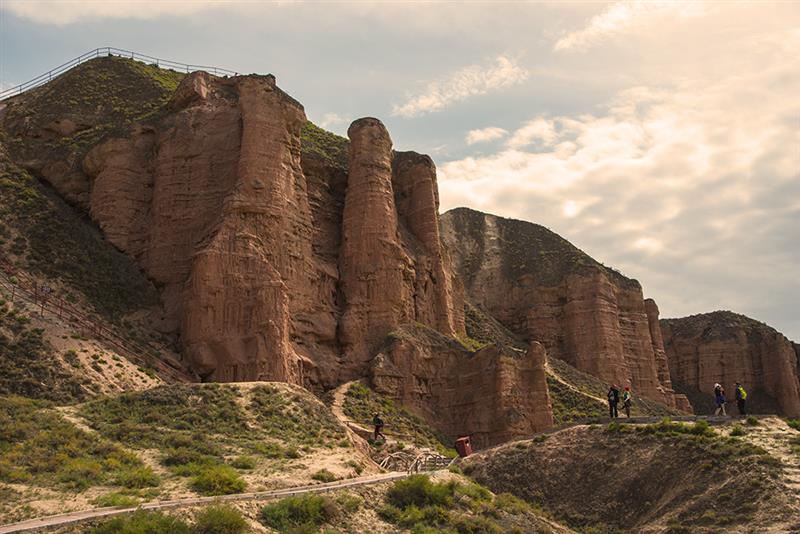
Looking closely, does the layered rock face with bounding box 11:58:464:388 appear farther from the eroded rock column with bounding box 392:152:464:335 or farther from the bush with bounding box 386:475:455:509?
the bush with bounding box 386:475:455:509

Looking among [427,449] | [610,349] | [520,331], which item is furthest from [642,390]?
[427,449]

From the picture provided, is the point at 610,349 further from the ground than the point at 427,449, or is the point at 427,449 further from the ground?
the point at 610,349

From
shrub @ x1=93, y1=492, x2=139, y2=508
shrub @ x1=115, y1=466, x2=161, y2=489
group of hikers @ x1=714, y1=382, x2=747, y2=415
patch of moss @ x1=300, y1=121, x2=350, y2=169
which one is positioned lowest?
shrub @ x1=93, y1=492, x2=139, y2=508

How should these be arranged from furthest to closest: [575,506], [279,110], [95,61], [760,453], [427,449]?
[95,61] < [279,110] < [427,449] < [575,506] < [760,453]

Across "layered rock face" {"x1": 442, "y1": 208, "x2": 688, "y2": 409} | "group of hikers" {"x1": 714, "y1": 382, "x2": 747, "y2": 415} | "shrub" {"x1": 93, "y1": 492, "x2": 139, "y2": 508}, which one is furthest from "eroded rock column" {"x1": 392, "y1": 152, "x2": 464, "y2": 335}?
"shrub" {"x1": 93, "y1": 492, "x2": 139, "y2": 508}

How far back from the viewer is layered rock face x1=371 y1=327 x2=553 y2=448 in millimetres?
53562

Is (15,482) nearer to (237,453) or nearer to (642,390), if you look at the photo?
(237,453)

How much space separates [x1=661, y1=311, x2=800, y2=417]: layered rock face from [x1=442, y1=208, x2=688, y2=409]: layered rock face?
35.0ft

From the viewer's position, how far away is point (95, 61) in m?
64.2

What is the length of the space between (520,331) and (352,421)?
35933 millimetres

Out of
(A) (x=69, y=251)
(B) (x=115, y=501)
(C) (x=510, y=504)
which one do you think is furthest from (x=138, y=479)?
(A) (x=69, y=251)

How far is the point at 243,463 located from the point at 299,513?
5.54m

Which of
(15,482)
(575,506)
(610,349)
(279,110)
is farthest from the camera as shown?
(610,349)

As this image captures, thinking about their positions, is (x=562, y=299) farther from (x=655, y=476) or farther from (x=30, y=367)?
(x=30, y=367)
